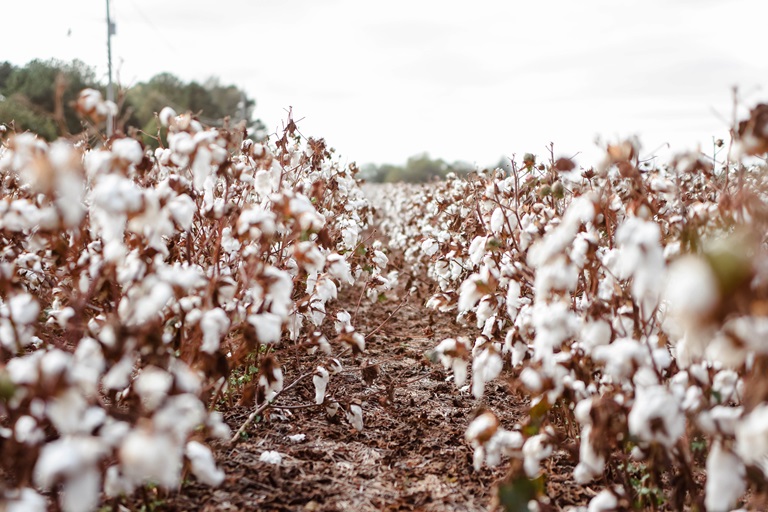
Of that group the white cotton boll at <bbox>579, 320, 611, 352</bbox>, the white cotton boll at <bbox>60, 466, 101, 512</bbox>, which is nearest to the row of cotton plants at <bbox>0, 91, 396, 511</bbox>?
the white cotton boll at <bbox>60, 466, 101, 512</bbox>

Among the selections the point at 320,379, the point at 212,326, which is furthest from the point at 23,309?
the point at 320,379

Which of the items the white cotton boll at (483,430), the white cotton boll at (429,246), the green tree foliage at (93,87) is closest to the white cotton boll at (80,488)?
the white cotton boll at (483,430)

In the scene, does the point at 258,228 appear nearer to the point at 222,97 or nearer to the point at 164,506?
the point at 164,506

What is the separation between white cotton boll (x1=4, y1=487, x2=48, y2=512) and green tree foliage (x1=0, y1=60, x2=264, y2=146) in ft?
25.5

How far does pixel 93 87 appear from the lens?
20.8 meters

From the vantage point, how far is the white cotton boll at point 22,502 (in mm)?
1347

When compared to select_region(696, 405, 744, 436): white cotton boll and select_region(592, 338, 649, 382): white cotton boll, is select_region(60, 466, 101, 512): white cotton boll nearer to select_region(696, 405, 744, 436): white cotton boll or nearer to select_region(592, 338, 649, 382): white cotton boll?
select_region(592, 338, 649, 382): white cotton boll

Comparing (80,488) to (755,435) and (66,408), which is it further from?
(755,435)

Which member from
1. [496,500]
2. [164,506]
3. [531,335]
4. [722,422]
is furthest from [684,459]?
[164,506]

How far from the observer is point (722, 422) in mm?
1497

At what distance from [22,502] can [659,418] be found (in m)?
1.50

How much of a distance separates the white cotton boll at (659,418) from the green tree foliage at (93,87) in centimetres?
812

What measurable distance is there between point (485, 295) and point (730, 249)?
1.39m

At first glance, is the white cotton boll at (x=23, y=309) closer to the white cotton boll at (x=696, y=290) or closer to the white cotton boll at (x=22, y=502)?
the white cotton boll at (x=22, y=502)
